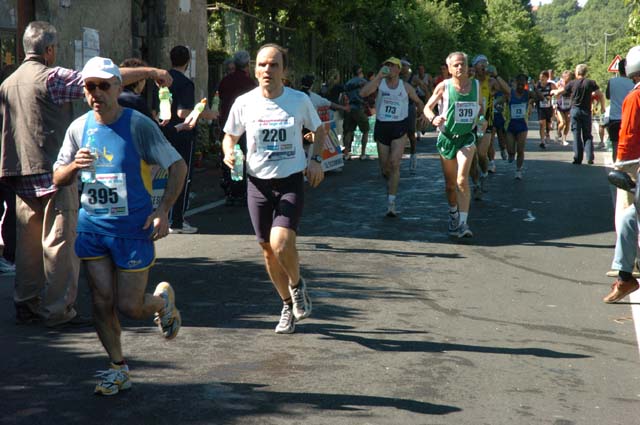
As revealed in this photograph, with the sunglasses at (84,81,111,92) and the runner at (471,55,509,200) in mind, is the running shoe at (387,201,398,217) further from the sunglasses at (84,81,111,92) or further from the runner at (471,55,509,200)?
the sunglasses at (84,81,111,92)

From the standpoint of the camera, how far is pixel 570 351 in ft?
21.6

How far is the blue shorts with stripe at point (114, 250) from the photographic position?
5387 millimetres

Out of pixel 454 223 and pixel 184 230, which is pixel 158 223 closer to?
pixel 184 230

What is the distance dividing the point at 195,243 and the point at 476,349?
4885mm

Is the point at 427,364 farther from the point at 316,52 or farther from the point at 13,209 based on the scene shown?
the point at 316,52

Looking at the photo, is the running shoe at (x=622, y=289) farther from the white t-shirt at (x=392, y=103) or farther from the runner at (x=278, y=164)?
the white t-shirt at (x=392, y=103)

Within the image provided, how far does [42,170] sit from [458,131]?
5.51 metres

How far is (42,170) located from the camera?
716 cm

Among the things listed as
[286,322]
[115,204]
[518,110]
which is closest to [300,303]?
[286,322]

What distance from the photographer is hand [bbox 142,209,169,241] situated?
17.5 feet

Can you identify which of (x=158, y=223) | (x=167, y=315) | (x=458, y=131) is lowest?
(x=167, y=315)

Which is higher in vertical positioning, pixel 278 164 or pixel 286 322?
pixel 278 164

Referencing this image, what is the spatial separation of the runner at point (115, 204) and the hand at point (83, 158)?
50 millimetres

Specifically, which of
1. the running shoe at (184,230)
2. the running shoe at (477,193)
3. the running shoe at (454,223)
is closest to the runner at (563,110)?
the running shoe at (477,193)
